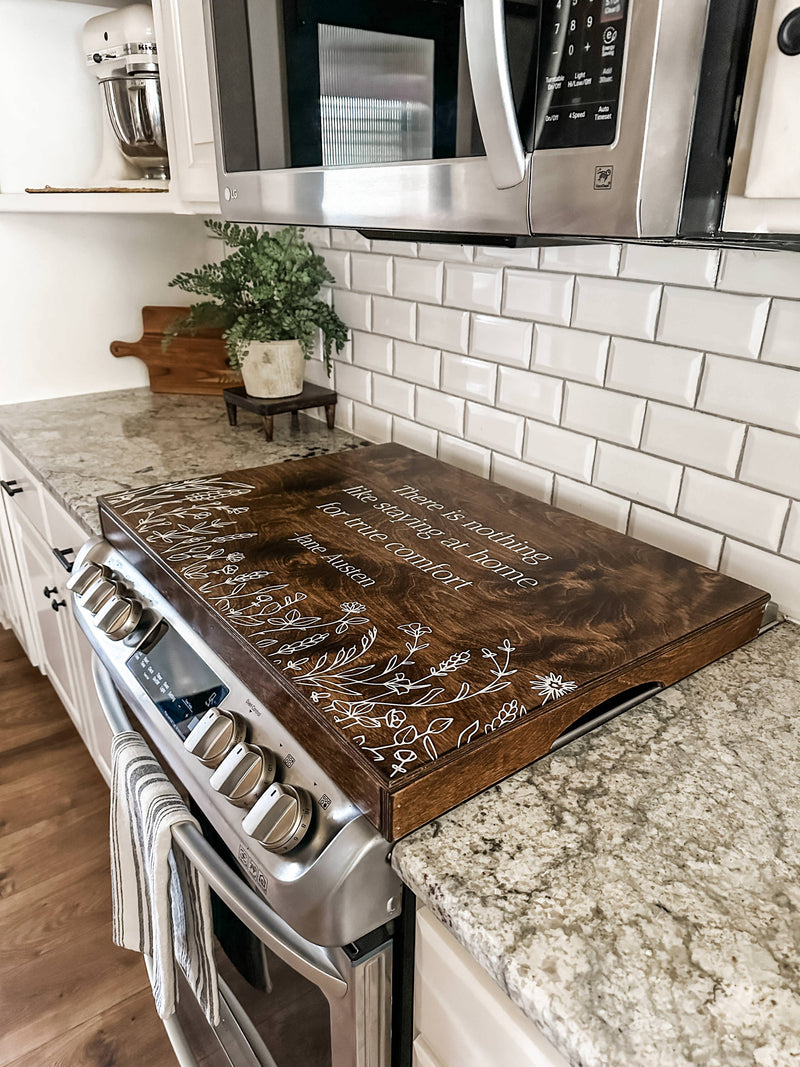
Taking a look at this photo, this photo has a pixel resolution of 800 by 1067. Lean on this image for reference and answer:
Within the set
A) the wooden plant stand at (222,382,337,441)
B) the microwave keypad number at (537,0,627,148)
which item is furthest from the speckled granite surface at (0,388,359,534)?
the microwave keypad number at (537,0,627,148)

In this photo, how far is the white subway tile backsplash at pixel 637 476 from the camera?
106cm

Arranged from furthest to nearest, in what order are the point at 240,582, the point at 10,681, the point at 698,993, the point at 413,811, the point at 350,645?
the point at 10,681 → the point at 240,582 → the point at 350,645 → the point at 413,811 → the point at 698,993

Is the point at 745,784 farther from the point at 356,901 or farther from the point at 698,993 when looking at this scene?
the point at 356,901

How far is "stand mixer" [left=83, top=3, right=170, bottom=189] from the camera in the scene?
4.73 feet

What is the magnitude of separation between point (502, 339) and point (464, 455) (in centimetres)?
23

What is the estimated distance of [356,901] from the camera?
0.63m

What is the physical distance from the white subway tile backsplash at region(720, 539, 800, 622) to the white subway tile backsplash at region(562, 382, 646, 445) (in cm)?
21

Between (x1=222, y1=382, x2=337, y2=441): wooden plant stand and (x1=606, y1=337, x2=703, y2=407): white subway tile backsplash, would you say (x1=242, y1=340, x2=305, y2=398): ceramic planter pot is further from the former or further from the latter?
(x1=606, y1=337, x2=703, y2=407): white subway tile backsplash

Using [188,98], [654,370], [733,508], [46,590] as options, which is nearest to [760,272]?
[654,370]

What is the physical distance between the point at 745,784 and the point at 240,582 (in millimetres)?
570

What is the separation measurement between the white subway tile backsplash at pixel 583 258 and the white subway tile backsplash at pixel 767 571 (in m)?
0.41

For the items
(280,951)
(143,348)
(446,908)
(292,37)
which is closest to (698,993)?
(446,908)

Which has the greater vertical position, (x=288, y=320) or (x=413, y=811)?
(x=288, y=320)

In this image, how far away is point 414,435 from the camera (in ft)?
4.97
